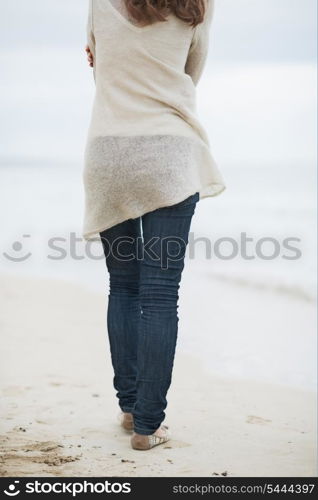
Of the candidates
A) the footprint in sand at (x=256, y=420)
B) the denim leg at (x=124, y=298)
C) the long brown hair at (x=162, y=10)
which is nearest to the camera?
the long brown hair at (x=162, y=10)

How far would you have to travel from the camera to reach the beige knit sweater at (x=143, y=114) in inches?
84.4

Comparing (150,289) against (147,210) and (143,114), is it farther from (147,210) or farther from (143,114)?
(143,114)

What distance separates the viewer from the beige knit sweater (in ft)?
7.03

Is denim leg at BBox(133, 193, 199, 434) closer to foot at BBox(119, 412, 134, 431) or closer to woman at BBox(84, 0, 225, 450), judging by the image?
woman at BBox(84, 0, 225, 450)

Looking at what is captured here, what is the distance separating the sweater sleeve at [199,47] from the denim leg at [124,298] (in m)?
0.51

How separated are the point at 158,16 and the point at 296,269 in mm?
5035

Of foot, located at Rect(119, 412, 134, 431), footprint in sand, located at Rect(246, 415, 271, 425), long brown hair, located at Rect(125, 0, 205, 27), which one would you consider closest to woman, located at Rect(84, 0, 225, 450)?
long brown hair, located at Rect(125, 0, 205, 27)

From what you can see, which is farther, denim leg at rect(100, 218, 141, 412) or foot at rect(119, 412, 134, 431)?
foot at rect(119, 412, 134, 431)

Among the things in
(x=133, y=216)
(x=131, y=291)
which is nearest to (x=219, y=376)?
(x=131, y=291)

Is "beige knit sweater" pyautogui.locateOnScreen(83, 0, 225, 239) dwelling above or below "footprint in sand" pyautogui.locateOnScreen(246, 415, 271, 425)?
above

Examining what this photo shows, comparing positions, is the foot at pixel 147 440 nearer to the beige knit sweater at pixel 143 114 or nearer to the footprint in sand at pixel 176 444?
the footprint in sand at pixel 176 444

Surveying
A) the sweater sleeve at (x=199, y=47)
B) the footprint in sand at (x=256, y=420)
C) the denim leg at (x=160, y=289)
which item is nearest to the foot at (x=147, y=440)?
the denim leg at (x=160, y=289)

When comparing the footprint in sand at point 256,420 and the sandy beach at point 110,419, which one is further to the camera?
the footprint in sand at point 256,420

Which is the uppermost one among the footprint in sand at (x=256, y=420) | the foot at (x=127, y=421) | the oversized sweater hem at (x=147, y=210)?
the oversized sweater hem at (x=147, y=210)
